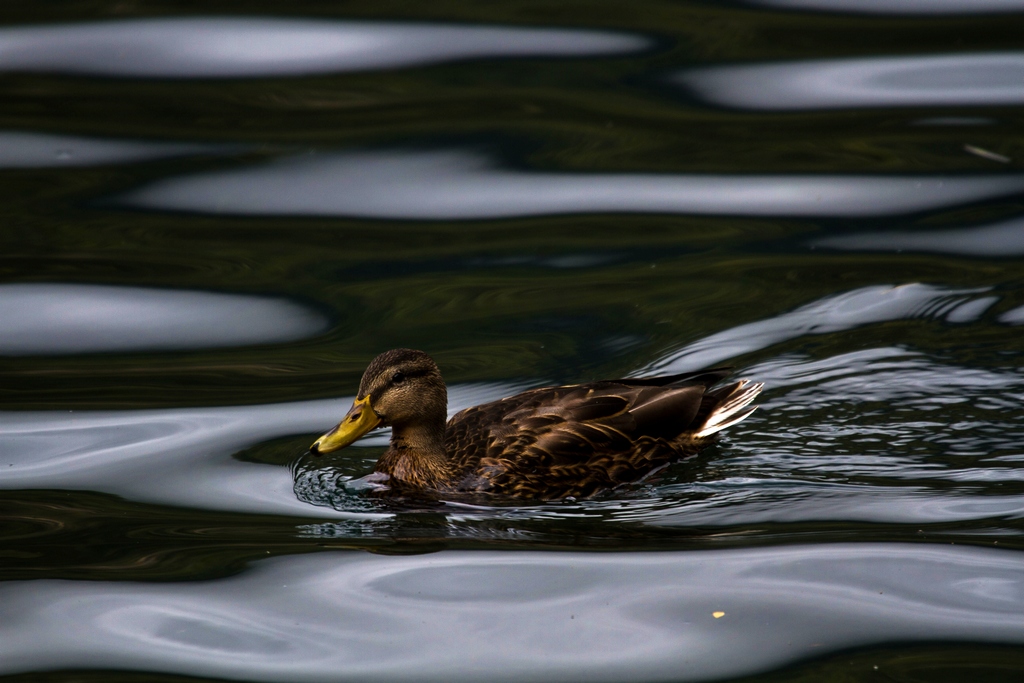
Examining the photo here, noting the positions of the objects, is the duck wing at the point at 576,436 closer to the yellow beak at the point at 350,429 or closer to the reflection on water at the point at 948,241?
the yellow beak at the point at 350,429

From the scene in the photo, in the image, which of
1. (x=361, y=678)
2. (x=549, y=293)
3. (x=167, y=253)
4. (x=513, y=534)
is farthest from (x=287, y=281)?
(x=361, y=678)

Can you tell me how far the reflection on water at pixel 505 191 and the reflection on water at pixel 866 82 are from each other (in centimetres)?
115

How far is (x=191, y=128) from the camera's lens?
1124cm

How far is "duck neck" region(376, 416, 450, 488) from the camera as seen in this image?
263 inches

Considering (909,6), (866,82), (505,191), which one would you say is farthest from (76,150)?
(909,6)

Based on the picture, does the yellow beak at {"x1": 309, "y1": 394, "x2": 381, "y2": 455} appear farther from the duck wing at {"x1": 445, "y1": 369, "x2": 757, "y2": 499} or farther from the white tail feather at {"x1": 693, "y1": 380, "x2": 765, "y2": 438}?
the white tail feather at {"x1": 693, "y1": 380, "x2": 765, "y2": 438}

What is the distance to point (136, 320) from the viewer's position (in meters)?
8.71

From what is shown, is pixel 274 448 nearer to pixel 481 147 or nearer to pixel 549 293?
pixel 549 293

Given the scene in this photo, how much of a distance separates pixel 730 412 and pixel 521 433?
3.88 feet

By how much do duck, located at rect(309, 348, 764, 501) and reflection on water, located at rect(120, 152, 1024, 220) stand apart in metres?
3.36

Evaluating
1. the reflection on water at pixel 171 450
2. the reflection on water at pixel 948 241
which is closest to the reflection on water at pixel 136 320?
the reflection on water at pixel 171 450

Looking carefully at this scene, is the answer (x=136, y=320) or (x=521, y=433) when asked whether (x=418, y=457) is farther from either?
(x=136, y=320)

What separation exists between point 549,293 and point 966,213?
338cm

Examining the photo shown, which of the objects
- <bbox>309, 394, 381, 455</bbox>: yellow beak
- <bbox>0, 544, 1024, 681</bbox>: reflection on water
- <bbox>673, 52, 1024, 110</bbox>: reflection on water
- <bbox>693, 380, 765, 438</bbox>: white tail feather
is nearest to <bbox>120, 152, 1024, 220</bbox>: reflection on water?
<bbox>673, 52, 1024, 110</bbox>: reflection on water
